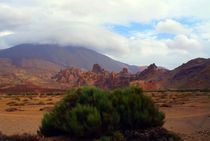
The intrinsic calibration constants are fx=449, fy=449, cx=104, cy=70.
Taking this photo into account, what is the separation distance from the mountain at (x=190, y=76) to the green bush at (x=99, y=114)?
93.6m

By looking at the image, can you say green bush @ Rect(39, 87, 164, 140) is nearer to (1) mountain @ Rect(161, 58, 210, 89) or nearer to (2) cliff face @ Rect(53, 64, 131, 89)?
(1) mountain @ Rect(161, 58, 210, 89)

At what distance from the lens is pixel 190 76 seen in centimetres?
12369

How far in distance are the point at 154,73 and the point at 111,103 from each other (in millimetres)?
130252

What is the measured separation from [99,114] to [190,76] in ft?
365

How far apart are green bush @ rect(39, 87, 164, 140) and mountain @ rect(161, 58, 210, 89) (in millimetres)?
93614

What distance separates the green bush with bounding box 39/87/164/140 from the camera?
1483 centimetres

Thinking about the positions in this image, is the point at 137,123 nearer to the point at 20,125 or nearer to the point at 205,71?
the point at 20,125

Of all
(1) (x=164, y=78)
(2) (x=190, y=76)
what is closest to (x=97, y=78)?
(1) (x=164, y=78)

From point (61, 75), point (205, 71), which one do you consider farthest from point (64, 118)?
point (61, 75)

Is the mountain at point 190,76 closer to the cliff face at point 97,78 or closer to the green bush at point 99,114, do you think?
the cliff face at point 97,78

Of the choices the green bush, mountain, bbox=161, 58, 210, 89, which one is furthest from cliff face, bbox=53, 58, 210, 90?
the green bush

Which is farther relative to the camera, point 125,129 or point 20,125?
point 20,125

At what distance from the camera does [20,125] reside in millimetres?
25531

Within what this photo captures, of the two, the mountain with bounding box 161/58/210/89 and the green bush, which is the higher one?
the mountain with bounding box 161/58/210/89
